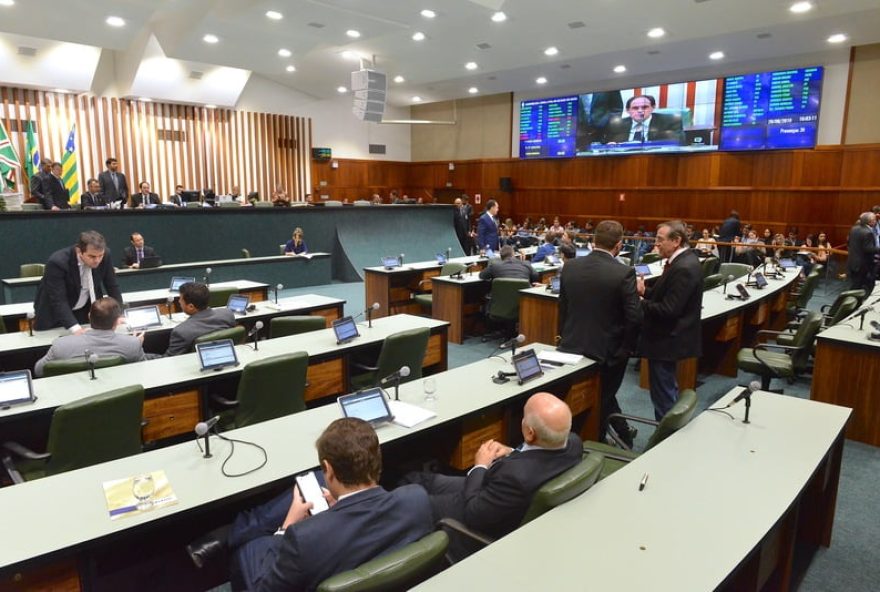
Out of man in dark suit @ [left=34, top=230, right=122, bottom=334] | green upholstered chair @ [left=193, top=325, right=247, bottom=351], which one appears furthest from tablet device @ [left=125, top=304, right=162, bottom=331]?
green upholstered chair @ [left=193, top=325, right=247, bottom=351]

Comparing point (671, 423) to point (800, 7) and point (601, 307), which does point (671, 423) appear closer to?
point (601, 307)

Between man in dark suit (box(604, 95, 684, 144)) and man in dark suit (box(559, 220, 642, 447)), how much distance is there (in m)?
11.6

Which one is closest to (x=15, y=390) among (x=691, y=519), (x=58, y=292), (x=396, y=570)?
(x=58, y=292)

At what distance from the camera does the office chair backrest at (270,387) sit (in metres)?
3.37

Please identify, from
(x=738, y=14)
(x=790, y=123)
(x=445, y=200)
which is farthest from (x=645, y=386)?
(x=445, y=200)

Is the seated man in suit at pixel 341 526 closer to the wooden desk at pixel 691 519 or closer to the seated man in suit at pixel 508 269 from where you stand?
the wooden desk at pixel 691 519

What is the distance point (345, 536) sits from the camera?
5.61 feet

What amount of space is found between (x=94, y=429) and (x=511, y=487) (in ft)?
6.55

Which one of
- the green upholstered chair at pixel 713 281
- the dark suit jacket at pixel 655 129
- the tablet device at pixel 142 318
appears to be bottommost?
the tablet device at pixel 142 318

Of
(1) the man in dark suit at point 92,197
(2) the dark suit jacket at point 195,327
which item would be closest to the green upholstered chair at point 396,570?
(2) the dark suit jacket at point 195,327

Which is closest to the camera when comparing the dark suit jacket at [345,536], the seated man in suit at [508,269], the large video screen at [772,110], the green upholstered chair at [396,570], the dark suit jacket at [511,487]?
the green upholstered chair at [396,570]

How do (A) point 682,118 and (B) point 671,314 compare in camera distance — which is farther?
(A) point 682,118

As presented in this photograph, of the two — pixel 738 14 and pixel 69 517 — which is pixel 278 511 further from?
pixel 738 14

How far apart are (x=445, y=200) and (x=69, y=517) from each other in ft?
58.6
